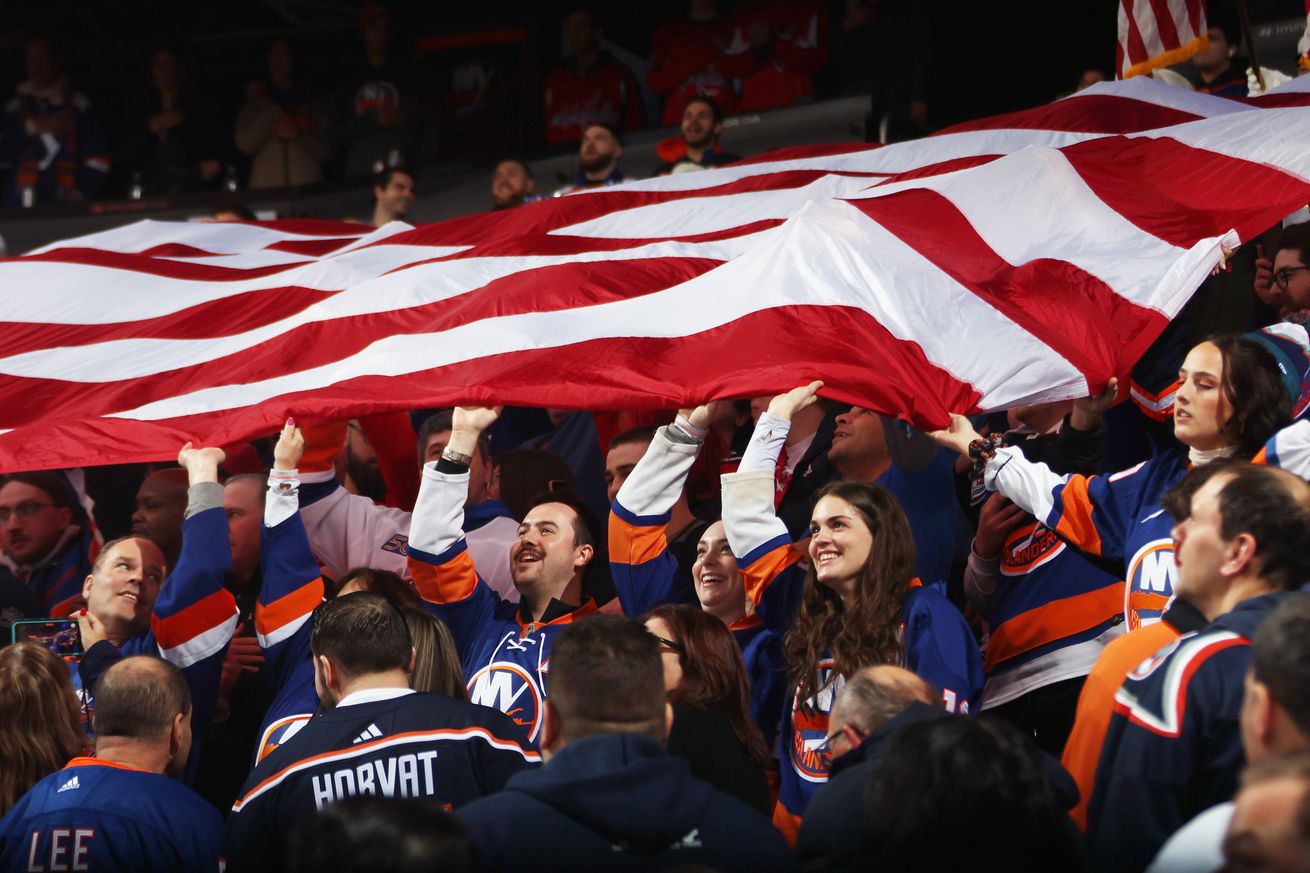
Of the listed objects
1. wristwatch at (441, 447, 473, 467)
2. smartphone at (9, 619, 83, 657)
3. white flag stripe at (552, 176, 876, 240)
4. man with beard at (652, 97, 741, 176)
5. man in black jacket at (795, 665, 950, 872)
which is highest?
man with beard at (652, 97, 741, 176)

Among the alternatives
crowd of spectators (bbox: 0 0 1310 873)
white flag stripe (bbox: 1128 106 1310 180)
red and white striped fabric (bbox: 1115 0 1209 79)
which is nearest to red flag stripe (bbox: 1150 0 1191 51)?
red and white striped fabric (bbox: 1115 0 1209 79)

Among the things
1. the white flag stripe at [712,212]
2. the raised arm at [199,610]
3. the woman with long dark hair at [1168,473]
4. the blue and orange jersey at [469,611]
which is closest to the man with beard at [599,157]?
the white flag stripe at [712,212]

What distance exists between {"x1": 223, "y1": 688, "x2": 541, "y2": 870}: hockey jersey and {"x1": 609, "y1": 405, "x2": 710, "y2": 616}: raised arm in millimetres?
913

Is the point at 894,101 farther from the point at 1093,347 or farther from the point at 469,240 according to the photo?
the point at 1093,347

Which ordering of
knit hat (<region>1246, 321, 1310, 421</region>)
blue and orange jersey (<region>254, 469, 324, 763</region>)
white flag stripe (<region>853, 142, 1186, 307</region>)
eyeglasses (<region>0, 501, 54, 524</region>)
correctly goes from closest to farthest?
knit hat (<region>1246, 321, 1310, 421</region>)
blue and orange jersey (<region>254, 469, 324, 763</region>)
white flag stripe (<region>853, 142, 1186, 307</region>)
eyeglasses (<region>0, 501, 54, 524</region>)

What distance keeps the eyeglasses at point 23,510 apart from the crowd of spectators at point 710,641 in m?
0.01

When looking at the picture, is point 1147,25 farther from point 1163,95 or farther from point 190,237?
point 190,237

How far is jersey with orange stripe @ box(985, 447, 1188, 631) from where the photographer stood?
3.33 meters

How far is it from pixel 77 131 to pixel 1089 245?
7.51m

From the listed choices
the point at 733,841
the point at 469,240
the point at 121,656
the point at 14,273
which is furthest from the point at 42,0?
the point at 733,841

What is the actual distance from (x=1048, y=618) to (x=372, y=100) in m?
6.69

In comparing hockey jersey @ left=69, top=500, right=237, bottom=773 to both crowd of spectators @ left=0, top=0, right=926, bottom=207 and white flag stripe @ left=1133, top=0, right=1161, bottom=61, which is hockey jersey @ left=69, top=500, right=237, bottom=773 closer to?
white flag stripe @ left=1133, top=0, right=1161, bottom=61

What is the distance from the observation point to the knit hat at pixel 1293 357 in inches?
136

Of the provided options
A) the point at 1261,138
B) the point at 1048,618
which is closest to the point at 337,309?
the point at 1048,618
